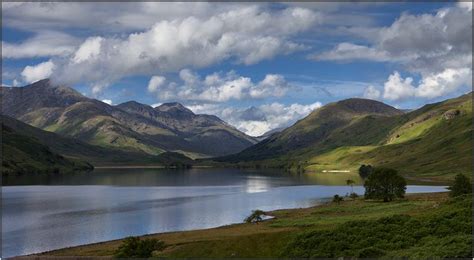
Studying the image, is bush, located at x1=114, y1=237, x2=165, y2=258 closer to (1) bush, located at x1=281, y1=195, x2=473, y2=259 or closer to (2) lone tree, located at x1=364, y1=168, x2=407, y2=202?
(1) bush, located at x1=281, y1=195, x2=473, y2=259

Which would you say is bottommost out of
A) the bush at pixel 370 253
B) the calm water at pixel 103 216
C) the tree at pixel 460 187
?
the calm water at pixel 103 216

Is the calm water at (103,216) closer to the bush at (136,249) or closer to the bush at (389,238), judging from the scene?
the bush at (136,249)

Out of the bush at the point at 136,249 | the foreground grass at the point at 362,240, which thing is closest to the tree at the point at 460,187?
the foreground grass at the point at 362,240

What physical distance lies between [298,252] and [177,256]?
16705 millimetres

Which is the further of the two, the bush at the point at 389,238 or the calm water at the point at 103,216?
the calm water at the point at 103,216

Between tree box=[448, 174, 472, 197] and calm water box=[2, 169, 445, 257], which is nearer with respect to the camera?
calm water box=[2, 169, 445, 257]

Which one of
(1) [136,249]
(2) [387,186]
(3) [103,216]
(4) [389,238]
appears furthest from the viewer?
(2) [387,186]

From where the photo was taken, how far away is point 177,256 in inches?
2601

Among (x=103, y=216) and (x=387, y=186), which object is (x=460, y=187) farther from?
(x=103, y=216)

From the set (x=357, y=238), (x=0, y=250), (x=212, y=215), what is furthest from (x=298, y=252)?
(x=212, y=215)

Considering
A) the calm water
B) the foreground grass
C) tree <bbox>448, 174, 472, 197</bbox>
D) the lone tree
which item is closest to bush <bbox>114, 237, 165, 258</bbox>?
Result: the foreground grass

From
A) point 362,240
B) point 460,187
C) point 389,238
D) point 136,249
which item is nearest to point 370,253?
point 362,240

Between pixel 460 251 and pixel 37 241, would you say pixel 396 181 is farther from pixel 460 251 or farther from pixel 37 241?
pixel 460 251

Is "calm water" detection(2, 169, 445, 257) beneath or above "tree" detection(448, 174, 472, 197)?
beneath
